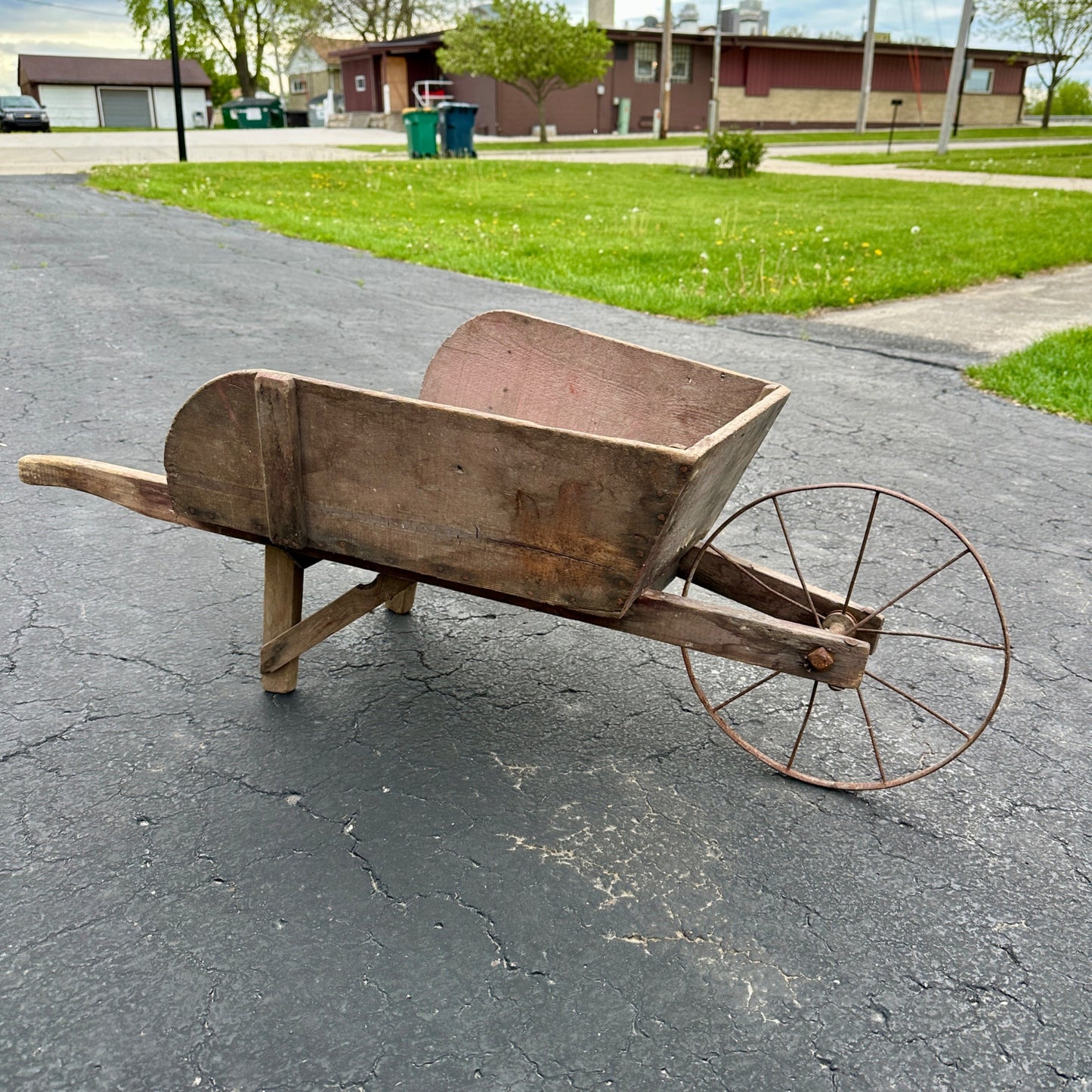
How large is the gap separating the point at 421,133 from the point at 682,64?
88.2 ft

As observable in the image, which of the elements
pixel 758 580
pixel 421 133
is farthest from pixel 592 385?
pixel 421 133

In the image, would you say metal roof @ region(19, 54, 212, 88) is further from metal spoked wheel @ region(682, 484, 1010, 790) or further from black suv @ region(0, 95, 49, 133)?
metal spoked wheel @ region(682, 484, 1010, 790)

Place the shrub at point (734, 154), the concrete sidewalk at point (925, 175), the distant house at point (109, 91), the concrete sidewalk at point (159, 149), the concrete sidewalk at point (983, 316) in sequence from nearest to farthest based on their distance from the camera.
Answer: the concrete sidewalk at point (983, 316)
the concrete sidewalk at point (925, 175)
the shrub at point (734, 154)
the concrete sidewalk at point (159, 149)
the distant house at point (109, 91)

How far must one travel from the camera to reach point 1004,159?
26516 mm

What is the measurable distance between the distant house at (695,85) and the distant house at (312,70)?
1949 cm

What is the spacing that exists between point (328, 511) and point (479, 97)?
142 ft

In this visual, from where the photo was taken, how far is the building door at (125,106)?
6331cm

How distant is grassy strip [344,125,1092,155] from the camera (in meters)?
31.3

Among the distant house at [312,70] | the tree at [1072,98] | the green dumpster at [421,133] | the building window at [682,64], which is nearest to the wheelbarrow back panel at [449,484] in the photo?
the green dumpster at [421,133]

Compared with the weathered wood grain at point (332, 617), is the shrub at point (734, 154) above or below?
above

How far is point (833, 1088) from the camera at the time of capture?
1.89 m

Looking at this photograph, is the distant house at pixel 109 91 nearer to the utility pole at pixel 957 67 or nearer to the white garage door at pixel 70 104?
the white garage door at pixel 70 104

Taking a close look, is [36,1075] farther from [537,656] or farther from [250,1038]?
[537,656]

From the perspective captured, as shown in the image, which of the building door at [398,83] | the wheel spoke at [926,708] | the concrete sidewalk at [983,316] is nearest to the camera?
the wheel spoke at [926,708]
